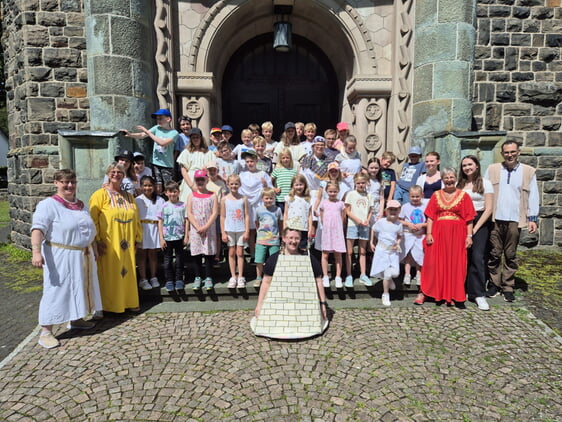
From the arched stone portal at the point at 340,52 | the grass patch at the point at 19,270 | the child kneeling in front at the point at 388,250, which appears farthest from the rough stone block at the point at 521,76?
the grass patch at the point at 19,270

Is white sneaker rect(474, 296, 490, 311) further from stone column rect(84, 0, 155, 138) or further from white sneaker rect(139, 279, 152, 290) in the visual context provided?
stone column rect(84, 0, 155, 138)

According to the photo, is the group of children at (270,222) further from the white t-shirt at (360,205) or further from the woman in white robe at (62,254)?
the woman in white robe at (62,254)

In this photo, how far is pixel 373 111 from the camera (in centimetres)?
661

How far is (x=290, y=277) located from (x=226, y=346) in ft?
2.76

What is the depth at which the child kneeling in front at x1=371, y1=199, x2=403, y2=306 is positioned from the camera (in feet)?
13.5

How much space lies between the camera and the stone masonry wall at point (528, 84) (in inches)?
240

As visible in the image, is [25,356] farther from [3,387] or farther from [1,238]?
[1,238]

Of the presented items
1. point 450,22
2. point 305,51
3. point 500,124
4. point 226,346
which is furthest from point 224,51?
point 226,346

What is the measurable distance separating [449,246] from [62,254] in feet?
13.2

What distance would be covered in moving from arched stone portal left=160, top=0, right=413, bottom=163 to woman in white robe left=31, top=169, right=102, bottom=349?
312cm

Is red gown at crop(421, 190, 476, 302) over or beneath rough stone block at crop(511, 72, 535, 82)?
beneath

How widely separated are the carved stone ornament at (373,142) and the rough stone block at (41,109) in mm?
5408

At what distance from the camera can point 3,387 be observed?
263cm

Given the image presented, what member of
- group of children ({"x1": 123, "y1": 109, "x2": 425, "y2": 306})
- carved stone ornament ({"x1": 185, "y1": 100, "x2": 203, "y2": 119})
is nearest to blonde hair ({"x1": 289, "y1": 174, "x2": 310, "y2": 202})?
group of children ({"x1": 123, "y1": 109, "x2": 425, "y2": 306})
